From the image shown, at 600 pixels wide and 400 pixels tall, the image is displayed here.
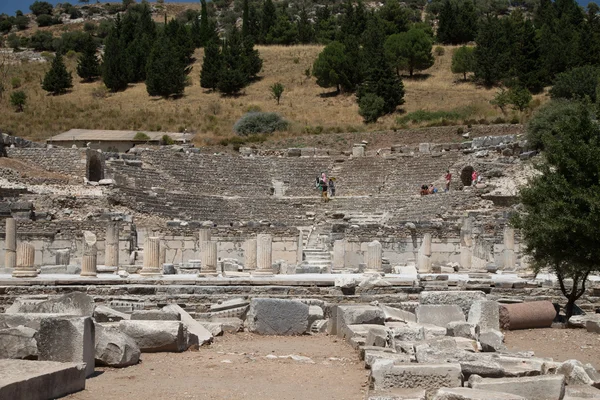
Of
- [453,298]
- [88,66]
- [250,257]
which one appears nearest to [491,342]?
[453,298]

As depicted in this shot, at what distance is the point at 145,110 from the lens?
5825cm

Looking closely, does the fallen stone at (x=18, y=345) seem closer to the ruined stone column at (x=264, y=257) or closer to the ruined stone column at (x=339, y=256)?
the ruined stone column at (x=264, y=257)

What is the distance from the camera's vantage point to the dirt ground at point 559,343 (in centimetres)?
1256

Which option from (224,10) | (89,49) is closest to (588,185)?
(89,49)

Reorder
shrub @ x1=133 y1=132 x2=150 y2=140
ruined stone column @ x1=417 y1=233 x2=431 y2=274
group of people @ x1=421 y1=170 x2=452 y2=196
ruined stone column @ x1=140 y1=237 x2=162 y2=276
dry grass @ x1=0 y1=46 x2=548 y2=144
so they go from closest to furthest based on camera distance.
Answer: ruined stone column @ x1=140 y1=237 x2=162 y2=276, ruined stone column @ x1=417 y1=233 x2=431 y2=274, group of people @ x1=421 y1=170 x2=452 y2=196, shrub @ x1=133 y1=132 x2=150 y2=140, dry grass @ x1=0 y1=46 x2=548 y2=144

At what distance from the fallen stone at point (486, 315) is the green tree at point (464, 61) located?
48.4 metres

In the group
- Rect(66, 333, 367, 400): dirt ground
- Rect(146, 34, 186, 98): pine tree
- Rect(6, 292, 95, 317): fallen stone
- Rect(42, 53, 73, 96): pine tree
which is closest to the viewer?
Rect(66, 333, 367, 400): dirt ground

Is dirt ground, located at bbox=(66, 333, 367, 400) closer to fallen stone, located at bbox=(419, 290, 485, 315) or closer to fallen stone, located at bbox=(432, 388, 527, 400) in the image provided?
fallen stone, located at bbox=(432, 388, 527, 400)

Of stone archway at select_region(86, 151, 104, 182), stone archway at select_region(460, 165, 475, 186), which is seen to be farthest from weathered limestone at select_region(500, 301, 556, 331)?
stone archway at select_region(86, 151, 104, 182)

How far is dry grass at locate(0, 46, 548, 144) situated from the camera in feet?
172

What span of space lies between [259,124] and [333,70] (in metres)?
11.5

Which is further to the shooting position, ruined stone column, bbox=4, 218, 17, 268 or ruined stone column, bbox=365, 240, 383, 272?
ruined stone column, bbox=4, 218, 17, 268

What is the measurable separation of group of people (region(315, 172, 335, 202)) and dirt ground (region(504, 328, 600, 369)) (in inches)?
872

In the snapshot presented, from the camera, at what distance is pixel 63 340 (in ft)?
32.6
